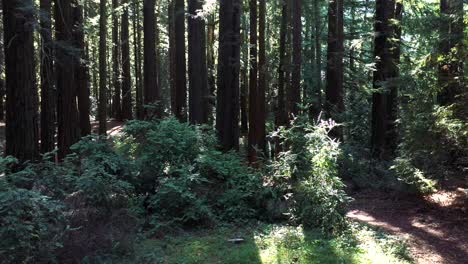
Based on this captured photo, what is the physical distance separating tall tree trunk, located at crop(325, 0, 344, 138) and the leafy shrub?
40.4 ft

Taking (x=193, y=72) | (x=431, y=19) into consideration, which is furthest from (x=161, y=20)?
(x=431, y=19)

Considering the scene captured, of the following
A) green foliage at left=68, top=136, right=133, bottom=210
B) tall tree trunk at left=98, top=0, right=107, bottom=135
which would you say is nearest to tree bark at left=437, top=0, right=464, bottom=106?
green foliage at left=68, top=136, right=133, bottom=210

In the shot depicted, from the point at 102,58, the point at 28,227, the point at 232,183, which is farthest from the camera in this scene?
the point at 102,58

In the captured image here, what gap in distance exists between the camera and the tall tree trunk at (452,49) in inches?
363

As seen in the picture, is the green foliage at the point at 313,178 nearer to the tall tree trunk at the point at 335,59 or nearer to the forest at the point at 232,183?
the forest at the point at 232,183

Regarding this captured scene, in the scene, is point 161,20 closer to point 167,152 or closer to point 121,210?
point 167,152

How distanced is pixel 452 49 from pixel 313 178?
4174 mm

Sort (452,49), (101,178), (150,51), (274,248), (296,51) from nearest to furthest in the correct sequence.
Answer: (274,248) → (101,178) → (452,49) → (296,51) → (150,51)

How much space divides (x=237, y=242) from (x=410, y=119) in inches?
213

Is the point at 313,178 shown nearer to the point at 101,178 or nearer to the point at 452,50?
the point at 101,178

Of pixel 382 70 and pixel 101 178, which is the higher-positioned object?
pixel 382 70

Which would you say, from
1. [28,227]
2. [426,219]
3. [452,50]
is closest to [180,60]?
[452,50]

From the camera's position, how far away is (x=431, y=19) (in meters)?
10.5

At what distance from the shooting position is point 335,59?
1720 cm
